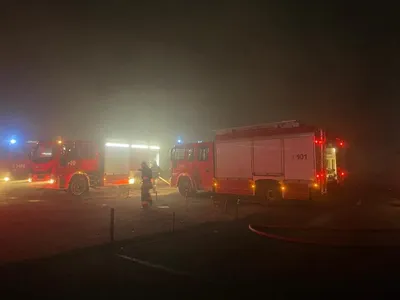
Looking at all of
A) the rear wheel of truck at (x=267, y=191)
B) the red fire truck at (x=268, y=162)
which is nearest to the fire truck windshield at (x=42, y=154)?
the red fire truck at (x=268, y=162)

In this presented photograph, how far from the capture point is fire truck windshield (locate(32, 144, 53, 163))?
17.7 metres

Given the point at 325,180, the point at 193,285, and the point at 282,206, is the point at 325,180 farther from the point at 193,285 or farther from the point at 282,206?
the point at 193,285

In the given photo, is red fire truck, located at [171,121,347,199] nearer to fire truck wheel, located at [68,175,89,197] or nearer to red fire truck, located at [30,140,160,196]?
red fire truck, located at [30,140,160,196]

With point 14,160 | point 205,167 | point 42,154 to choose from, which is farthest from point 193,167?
point 14,160

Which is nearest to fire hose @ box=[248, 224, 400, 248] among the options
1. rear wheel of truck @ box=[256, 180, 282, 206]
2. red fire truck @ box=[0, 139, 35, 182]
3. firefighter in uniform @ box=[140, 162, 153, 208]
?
rear wheel of truck @ box=[256, 180, 282, 206]

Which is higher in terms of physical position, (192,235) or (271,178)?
(271,178)

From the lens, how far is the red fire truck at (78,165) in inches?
690

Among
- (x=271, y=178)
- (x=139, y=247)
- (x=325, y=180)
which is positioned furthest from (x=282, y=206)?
(x=139, y=247)

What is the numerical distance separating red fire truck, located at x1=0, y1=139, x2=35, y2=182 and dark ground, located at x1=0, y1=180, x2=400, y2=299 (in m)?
23.5

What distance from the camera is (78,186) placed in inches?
708

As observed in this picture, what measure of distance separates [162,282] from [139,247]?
2.17m

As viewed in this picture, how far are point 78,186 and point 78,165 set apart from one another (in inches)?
39.4

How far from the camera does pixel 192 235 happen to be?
8.65 metres

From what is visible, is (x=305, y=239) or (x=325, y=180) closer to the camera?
(x=305, y=239)
